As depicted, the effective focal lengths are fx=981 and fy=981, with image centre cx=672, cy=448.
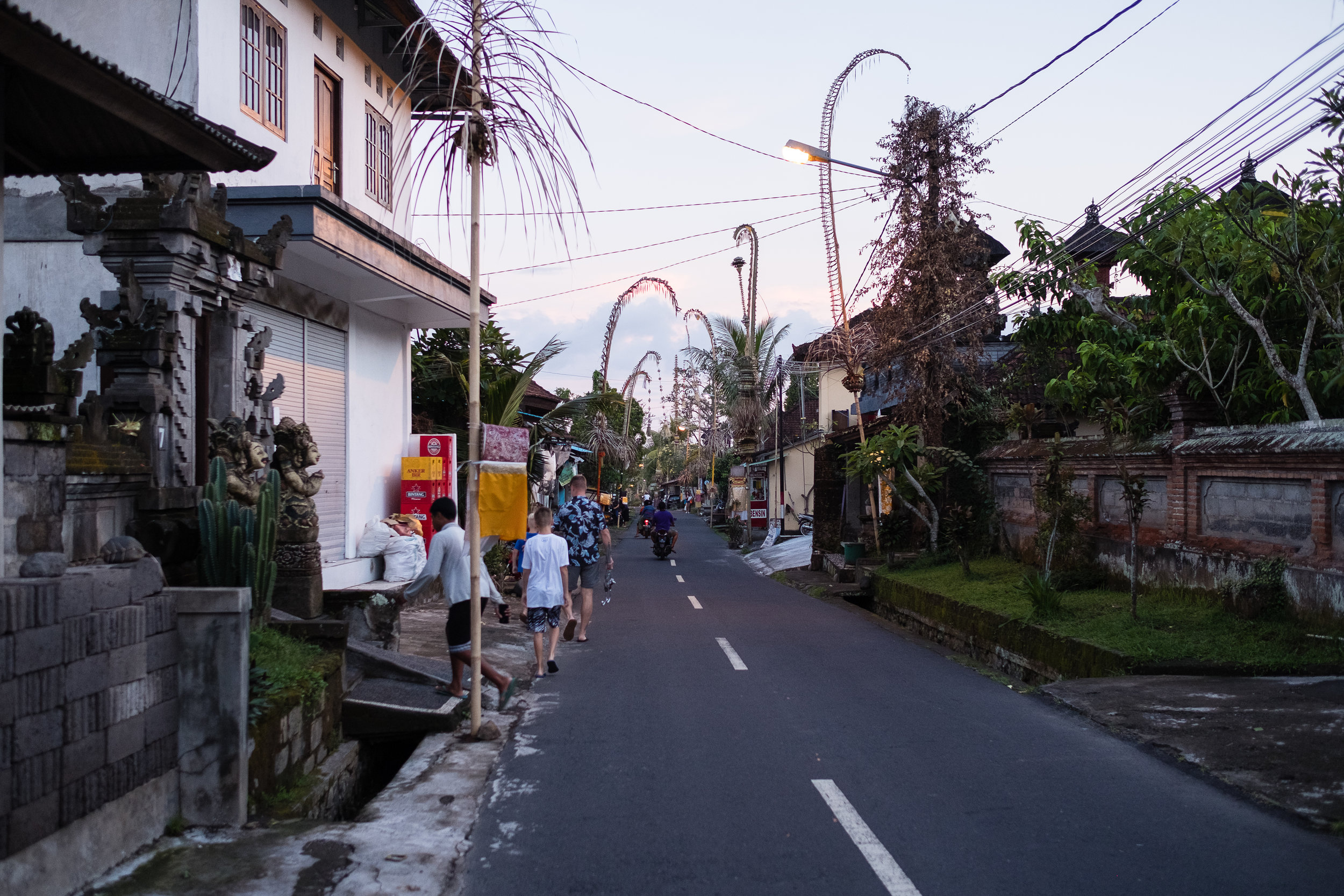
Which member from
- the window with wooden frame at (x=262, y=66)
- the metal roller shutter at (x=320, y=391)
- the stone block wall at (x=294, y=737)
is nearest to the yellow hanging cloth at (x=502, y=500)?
the stone block wall at (x=294, y=737)

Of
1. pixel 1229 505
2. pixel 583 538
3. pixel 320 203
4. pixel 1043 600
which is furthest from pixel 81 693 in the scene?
pixel 1229 505

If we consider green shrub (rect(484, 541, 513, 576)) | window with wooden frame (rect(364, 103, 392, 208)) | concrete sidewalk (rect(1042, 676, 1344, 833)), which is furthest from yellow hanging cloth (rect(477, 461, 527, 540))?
green shrub (rect(484, 541, 513, 576))

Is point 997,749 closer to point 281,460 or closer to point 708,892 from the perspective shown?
point 708,892

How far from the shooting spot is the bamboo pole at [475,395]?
7426 mm

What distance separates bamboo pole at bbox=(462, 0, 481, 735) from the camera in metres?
7.43

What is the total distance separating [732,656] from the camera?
37.9ft

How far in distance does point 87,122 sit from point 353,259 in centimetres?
668

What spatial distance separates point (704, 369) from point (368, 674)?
3153 centimetres

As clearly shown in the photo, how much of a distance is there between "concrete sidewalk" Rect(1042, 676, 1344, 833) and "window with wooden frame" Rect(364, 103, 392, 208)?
11.9 metres

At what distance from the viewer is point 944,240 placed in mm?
20188

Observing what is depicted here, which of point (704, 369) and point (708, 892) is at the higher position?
point (704, 369)

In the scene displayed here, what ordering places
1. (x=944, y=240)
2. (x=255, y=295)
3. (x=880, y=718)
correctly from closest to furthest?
(x=880, y=718)
(x=255, y=295)
(x=944, y=240)

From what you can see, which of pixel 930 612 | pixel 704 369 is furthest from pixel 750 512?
pixel 930 612

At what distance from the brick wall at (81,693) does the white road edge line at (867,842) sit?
367cm
